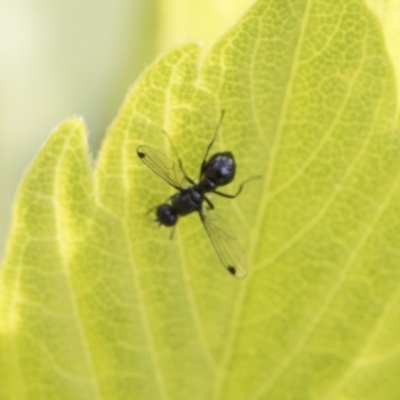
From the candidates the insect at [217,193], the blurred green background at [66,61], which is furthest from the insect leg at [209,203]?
the blurred green background at [66,61]

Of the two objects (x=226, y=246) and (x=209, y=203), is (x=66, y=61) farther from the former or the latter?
(x=226, y=246)

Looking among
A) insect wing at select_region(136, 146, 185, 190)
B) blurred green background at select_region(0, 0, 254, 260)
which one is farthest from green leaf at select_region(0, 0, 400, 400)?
blurred green background at select_region(0, 0, 254, 260)

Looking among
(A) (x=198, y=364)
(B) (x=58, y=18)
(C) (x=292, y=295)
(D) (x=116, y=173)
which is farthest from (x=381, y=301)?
(B) (x=58, y=18)

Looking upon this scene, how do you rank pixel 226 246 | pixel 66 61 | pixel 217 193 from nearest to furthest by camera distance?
1. pixel 226 246
2. pixel 217 193
3. pixel 66 61

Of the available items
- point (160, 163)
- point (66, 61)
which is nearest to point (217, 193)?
point (160, 163)

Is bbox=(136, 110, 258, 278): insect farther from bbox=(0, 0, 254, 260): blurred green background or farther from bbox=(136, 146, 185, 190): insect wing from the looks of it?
bbox=(0, 0, 254, 260): blurred green background

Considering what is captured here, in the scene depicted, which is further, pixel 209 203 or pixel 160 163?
pixel 209 203

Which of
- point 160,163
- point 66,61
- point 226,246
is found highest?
point 66,61
